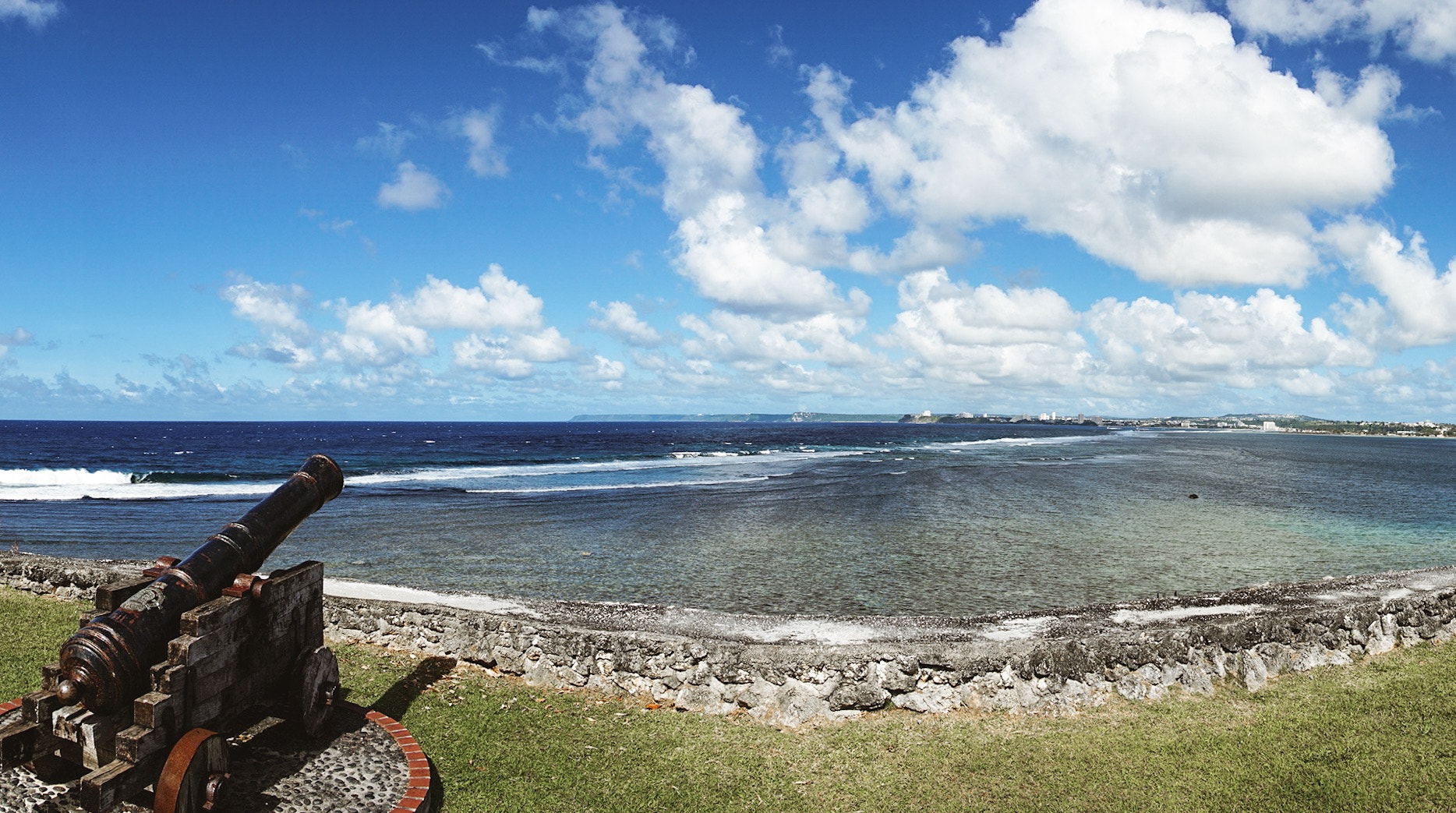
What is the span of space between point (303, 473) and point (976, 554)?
17019mm

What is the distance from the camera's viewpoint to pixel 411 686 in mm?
8430

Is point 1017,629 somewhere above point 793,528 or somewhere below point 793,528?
above

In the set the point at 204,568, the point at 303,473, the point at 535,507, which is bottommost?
the point at 535,507

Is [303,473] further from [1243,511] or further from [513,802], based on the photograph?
[1243,511]

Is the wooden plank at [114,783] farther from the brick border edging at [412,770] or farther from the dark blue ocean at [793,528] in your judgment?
the dark blue ocean at [793,528]

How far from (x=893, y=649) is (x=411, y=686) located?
5226mm

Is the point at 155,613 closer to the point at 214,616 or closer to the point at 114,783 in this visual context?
the point at 214,616

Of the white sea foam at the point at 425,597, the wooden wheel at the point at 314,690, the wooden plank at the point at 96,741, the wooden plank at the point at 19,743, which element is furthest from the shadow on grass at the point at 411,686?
the wooden plank at the point at 19,743

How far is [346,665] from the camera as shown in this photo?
893 cm

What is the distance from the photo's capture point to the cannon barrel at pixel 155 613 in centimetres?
497

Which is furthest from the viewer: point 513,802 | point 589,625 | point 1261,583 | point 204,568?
point 1261,583

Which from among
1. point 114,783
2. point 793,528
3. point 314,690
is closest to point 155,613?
point 114,783

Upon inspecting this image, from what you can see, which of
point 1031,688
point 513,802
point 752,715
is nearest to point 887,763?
point 752,715

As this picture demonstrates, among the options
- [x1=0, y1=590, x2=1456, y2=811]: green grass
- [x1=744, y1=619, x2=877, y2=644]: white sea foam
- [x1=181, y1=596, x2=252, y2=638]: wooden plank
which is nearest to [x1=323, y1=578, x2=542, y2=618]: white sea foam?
[x1=0, y1=590, x2=1456, y2=811]: green grass
